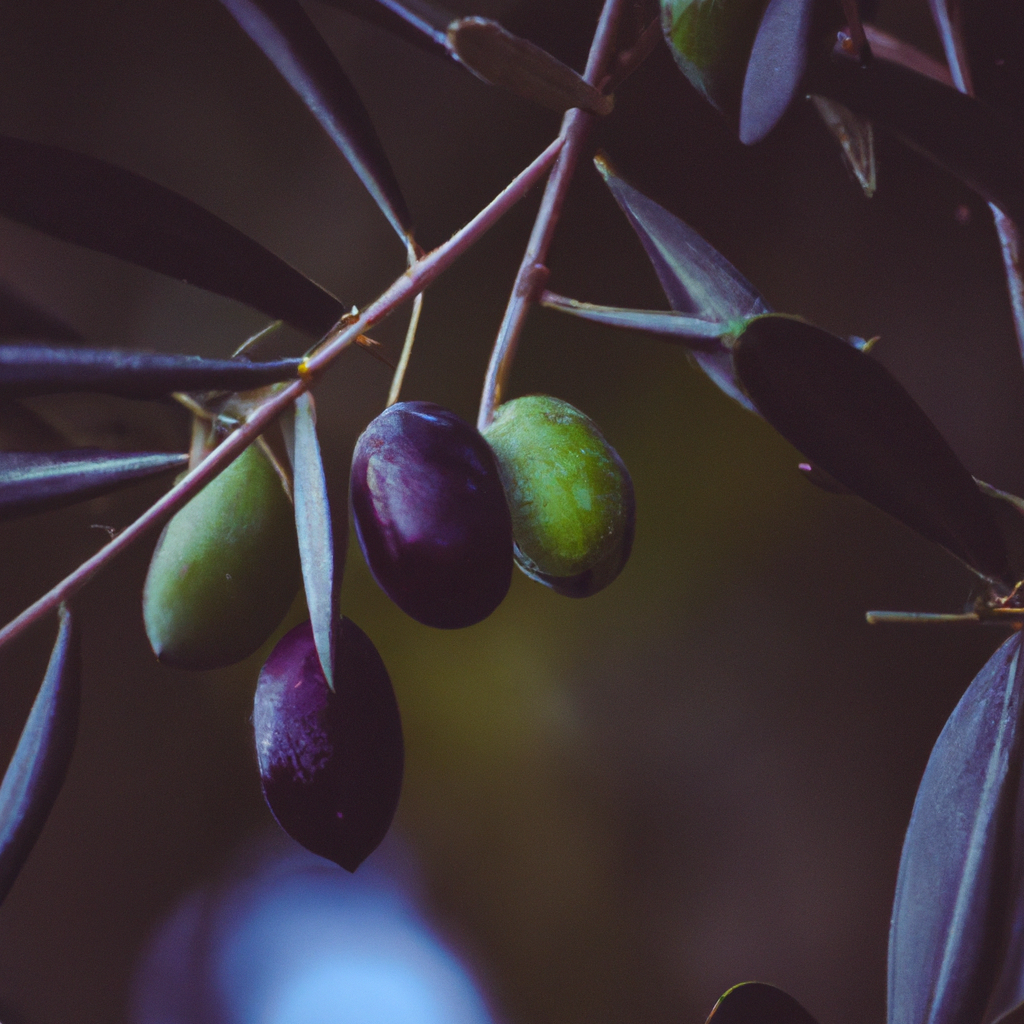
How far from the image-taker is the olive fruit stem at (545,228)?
1.05 ft

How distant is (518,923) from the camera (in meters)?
0.55

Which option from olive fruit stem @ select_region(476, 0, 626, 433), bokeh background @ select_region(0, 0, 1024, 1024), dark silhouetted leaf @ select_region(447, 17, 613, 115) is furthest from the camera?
bokeh background @ select_region(0, 0, 1024, 1024)

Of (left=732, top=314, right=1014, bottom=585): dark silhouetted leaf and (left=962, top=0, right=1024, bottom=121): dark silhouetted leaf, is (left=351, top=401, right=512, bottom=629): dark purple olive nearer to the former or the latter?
(left=732, top=314, right=1014, bottom=585): dark silhouetted leaf

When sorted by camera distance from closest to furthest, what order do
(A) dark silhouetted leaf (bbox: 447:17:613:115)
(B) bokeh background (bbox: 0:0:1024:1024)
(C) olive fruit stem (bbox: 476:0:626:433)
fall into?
(A) dark silhouetted leaf (bbox: 447:17:613:115) → (C) olive fruit stem (bbox: 476:0:626:433) → (B) bokeh background (bbox: 0:0:1024:1024)

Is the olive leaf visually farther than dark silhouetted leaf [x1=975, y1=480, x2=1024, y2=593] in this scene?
No

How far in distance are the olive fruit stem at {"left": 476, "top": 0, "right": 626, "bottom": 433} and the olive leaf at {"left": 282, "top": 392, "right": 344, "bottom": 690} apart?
8cm

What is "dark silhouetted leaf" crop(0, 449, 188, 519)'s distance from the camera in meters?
0.28

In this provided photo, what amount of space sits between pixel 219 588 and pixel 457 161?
371 mm

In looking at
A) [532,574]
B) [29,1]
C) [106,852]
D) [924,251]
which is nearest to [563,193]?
[532,574]

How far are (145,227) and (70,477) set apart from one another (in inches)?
3.9

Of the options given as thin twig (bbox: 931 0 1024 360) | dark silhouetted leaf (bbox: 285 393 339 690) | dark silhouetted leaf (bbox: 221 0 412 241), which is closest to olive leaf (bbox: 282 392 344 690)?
dark silhouetted leaf (bbox: 285 393 339 690)

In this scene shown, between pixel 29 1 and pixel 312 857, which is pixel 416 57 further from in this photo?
pixel 312 857

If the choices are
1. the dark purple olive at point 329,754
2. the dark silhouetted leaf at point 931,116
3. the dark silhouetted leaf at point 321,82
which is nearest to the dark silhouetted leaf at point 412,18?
the dark silhouetted leaf at point 321,82

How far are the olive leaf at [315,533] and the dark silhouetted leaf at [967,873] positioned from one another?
0.25 meters
